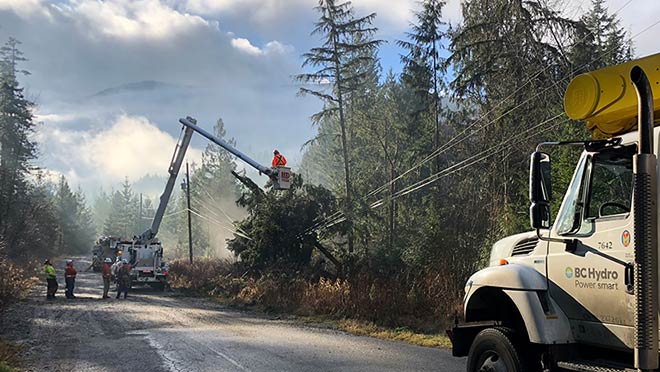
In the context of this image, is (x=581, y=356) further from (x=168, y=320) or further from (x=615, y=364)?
(x=168, y=320)

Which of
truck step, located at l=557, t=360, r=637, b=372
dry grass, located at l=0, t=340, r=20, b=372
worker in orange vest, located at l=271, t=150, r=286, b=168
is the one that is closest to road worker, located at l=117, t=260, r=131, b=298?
worker in orange vest, located at l=271, t=150, r=286, b=168

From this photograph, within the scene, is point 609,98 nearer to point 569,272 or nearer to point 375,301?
point 569,272

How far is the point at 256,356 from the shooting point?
9.55 meters

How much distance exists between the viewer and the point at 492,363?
5.37m

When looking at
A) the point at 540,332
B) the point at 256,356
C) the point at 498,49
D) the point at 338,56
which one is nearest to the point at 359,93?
the point at 338,56

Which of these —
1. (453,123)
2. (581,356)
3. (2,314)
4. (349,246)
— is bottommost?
(2,314)

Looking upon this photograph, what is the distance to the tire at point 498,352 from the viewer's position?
16.3 ft

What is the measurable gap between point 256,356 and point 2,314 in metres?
10.4

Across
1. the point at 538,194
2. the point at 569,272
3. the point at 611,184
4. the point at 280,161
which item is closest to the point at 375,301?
the point at 280,161

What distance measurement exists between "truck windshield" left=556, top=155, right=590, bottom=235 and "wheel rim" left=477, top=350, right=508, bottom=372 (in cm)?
145

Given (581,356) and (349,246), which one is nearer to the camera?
(581,356)

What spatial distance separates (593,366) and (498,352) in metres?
1.11

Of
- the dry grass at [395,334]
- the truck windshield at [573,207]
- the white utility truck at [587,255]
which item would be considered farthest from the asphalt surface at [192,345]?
the truck windshield at [573,207]

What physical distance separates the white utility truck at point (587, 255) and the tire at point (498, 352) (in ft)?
0.04
